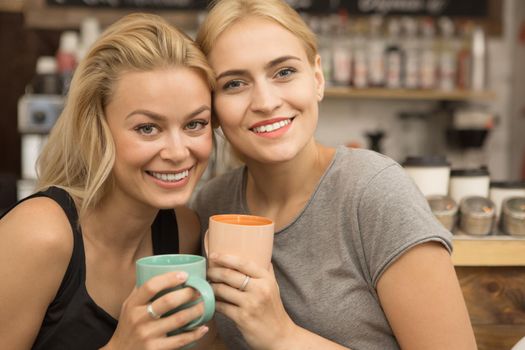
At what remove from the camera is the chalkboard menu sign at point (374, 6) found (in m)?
3.70

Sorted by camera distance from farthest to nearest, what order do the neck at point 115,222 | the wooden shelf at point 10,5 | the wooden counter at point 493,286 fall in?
the wooden shelf at point 10,5 < the wooden counter at point 493,286 < the neck at point 115,222

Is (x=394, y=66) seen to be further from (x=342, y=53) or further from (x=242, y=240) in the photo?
(x=242, y=240)

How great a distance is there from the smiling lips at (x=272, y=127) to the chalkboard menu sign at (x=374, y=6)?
2658mm

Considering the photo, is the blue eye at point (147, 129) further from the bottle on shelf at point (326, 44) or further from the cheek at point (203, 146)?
the bottle on shelf at point (326, 44)

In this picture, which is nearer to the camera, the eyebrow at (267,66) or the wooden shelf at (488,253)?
the eyebrow at (267,66)

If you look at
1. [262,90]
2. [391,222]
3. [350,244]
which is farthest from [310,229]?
[262,90]

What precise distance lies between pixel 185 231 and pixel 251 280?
47 cm

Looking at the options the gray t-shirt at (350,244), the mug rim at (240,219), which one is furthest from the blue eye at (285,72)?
the mug rim at (240,219)

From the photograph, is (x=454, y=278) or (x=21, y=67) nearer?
(x=454, y=278)

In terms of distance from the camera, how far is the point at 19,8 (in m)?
3.80

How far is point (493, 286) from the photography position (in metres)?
1.42

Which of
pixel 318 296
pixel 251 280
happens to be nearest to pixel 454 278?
pixel 318 296

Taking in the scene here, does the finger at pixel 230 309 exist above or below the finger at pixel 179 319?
below

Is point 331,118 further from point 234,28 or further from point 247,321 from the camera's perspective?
point 247,321
